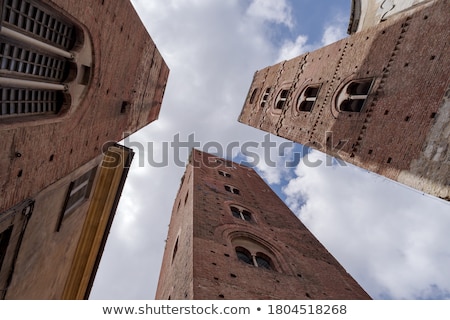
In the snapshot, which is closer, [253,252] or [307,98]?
[253,252]

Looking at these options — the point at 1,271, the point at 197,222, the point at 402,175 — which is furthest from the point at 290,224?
the point at 1,271

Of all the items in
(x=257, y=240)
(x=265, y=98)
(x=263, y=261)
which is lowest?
(x=263, y=261)

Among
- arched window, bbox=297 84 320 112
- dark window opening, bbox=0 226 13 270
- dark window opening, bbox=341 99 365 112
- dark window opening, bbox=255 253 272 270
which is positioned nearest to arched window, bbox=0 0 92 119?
dark window opening, bbox=0 226 13 270

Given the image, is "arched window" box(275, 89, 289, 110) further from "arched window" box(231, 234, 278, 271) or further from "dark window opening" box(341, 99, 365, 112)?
"arched window" box(231, 234, 278, 271)

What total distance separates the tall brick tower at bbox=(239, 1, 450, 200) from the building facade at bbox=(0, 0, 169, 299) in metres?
5.35

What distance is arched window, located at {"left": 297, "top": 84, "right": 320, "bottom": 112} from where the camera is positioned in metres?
11.4

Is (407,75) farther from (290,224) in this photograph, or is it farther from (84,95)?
(290,224)

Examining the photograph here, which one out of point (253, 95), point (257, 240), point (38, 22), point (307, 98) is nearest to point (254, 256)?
point (257, 240)

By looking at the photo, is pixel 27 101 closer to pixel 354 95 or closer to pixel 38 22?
pixel 38 22

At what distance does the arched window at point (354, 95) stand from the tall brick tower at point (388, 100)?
3cm

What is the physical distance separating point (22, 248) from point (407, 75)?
8.86m

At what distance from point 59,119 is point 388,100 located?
6.71m

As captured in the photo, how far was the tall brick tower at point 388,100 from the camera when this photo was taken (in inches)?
247

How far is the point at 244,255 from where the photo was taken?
1062 cm
